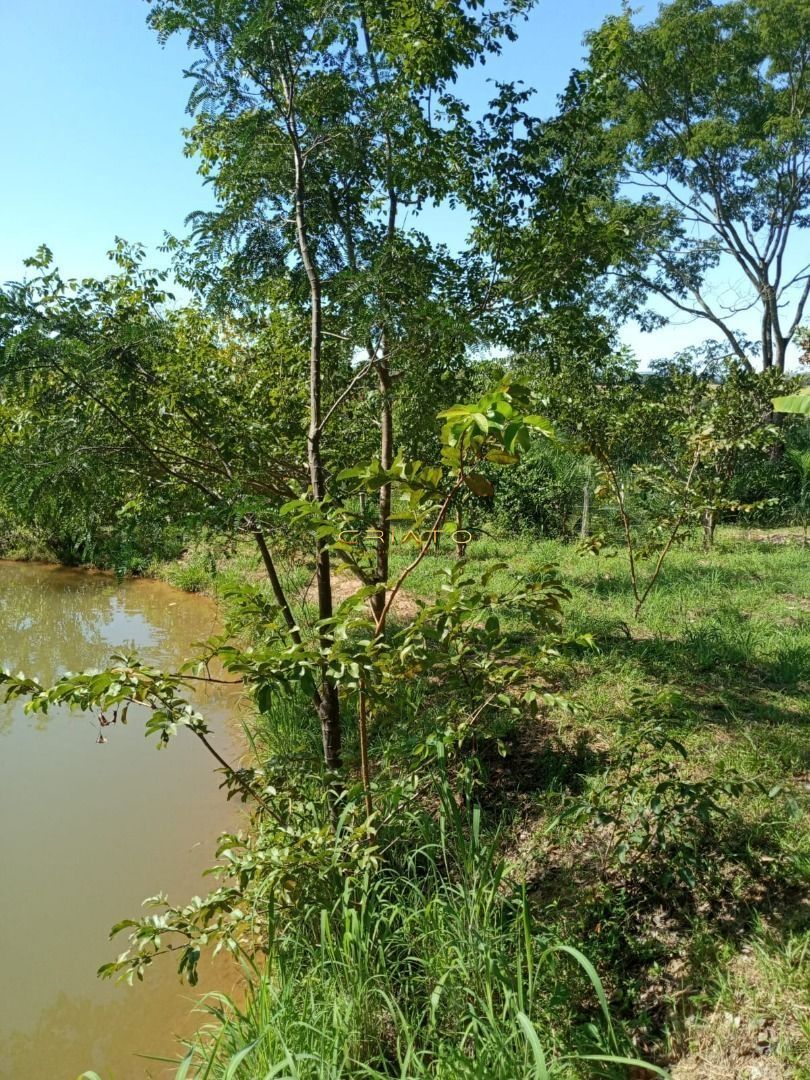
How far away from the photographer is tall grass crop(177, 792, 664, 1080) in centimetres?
166

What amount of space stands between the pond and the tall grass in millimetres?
385

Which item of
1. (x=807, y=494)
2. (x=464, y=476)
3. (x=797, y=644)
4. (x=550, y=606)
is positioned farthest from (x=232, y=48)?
(x=807, y=494)

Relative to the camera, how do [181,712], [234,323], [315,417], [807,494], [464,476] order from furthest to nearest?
[807,494] < [234,323] < [315,417] < [181,712] < [464,476]

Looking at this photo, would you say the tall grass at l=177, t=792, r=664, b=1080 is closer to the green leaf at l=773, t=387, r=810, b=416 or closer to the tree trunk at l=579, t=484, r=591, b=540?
the green leaf at l=773, t=387, r=810, b=416

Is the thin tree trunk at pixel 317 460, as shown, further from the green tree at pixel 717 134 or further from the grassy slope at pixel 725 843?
the green tree at pixel 717 134

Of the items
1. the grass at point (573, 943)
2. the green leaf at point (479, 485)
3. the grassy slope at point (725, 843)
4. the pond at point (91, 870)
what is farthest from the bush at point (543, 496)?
the green leaf at point (479, 485)

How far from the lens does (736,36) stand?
11.5 metres

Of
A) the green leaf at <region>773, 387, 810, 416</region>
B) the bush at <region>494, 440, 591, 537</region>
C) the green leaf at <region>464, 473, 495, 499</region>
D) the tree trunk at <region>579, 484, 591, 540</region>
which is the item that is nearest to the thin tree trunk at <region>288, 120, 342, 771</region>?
the green leaf at <region>464, 473, 495, 499</region>

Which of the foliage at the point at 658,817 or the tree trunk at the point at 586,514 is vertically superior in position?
the tree trunk at the point at 586,514

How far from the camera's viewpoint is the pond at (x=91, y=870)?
2.47m

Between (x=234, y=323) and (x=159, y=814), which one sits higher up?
(x=234, y=323)

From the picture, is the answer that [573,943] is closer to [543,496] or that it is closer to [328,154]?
[328,154]

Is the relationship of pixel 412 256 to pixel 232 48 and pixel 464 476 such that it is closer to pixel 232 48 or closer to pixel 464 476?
pixel 232 48

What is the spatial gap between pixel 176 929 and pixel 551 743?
1.85 m
